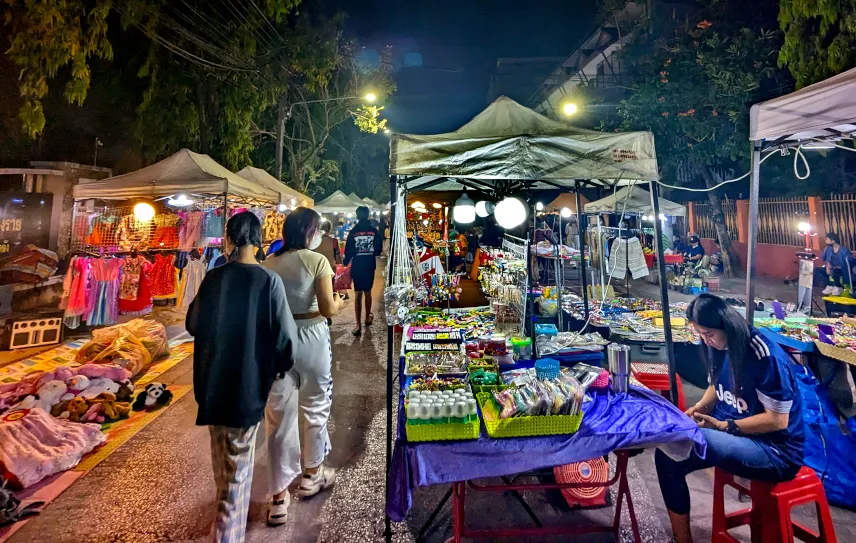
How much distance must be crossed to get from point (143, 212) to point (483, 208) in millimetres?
6555

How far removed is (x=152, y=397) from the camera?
448cm

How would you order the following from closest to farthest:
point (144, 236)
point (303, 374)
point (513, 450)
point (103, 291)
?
point (513, 450) → point (303, 374) → point (103, 291) → point (144, 236)

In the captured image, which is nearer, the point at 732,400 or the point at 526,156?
the point at 732,400

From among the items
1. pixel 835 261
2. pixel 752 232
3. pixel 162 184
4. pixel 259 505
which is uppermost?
pixel 162 184

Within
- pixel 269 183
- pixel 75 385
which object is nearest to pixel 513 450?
pixel 75 385

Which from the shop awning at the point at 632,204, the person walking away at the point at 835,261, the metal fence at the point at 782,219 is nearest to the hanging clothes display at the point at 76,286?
the shop awning at the point at 632,204

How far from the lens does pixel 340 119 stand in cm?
1775

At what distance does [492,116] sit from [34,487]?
503 cm

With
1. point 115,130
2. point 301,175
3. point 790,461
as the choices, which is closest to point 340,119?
point 301,175

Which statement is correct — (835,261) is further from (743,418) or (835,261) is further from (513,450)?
(513,450)

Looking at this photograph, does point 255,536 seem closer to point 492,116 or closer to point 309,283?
point 309,283

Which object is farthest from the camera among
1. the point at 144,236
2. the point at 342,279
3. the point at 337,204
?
the point at 337,204

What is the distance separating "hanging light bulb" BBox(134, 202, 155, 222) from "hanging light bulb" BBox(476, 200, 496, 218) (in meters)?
6.38

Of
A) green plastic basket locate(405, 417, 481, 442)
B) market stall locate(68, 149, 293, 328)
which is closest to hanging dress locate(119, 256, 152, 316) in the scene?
market stall locate(68, 149, 293, 328)
